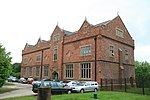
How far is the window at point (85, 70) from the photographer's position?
3042cm

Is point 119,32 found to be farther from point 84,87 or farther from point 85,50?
point 84,87

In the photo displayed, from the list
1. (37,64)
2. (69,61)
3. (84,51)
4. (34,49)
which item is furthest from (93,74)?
(34,49)

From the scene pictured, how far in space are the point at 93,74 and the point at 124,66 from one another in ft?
25.3

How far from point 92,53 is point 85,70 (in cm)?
298

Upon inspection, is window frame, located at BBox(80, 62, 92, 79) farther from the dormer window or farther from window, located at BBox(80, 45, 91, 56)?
the dormer window

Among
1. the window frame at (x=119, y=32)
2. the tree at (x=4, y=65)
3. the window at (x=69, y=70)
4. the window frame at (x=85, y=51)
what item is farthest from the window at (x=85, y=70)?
the tree at (x=4, y=65)

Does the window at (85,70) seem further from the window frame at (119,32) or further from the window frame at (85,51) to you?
the window frame at (119,32)

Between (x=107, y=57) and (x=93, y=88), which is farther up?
(x=107, y=57)

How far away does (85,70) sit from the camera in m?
31.0

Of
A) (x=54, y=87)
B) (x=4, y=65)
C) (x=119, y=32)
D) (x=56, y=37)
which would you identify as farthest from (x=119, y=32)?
(x=4, y=65)

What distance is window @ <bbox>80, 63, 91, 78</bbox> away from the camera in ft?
99.8

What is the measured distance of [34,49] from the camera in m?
50.9

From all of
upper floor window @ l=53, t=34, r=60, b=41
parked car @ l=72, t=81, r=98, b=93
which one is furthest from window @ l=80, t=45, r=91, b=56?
upper floor window @ l=53, t=34, r=60, b=41

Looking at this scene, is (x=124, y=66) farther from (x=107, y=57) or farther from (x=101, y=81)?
(x=101, y=81)
